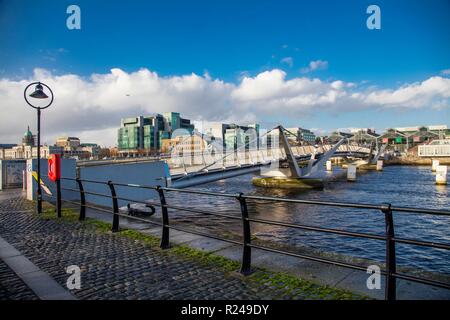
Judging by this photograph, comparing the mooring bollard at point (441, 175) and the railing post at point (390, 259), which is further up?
the railing post at point (390, 259)

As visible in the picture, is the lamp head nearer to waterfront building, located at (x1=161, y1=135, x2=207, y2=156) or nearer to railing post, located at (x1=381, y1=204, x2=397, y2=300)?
railing post, located at (x1=381, y1=204, x2=397, y2=300)

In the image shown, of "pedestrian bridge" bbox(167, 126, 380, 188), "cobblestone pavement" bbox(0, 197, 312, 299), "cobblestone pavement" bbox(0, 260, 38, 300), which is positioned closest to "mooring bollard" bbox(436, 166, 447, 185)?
"pedestrian bridge" bbox(167, 126, 380, 188)

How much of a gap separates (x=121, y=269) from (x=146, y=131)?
152021 millimetres

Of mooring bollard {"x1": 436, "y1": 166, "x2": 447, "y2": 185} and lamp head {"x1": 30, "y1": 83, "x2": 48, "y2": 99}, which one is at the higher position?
lamp head {"x1": 30, "y1": 83, "x2": 48, "y2": 99}

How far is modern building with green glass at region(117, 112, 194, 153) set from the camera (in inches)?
5945

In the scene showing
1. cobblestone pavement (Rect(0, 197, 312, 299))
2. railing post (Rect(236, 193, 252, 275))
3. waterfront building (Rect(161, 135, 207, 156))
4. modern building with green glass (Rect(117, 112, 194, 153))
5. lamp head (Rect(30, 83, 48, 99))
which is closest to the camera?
cobblestone pavement (Rect(0, 197, 312, 299))

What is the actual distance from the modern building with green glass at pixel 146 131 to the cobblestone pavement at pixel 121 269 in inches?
5683

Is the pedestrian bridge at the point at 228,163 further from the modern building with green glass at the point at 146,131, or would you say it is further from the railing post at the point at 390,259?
the modern building with green glass at the point at 146,131

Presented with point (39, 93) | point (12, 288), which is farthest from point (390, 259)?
point (39, 93)

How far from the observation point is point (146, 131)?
15150 cm

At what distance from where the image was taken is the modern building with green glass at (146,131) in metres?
151

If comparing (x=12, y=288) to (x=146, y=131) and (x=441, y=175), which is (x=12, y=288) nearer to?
(x=441, y=175)

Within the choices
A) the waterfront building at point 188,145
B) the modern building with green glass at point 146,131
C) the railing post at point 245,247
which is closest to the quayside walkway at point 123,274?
the railing post at point 245,247
